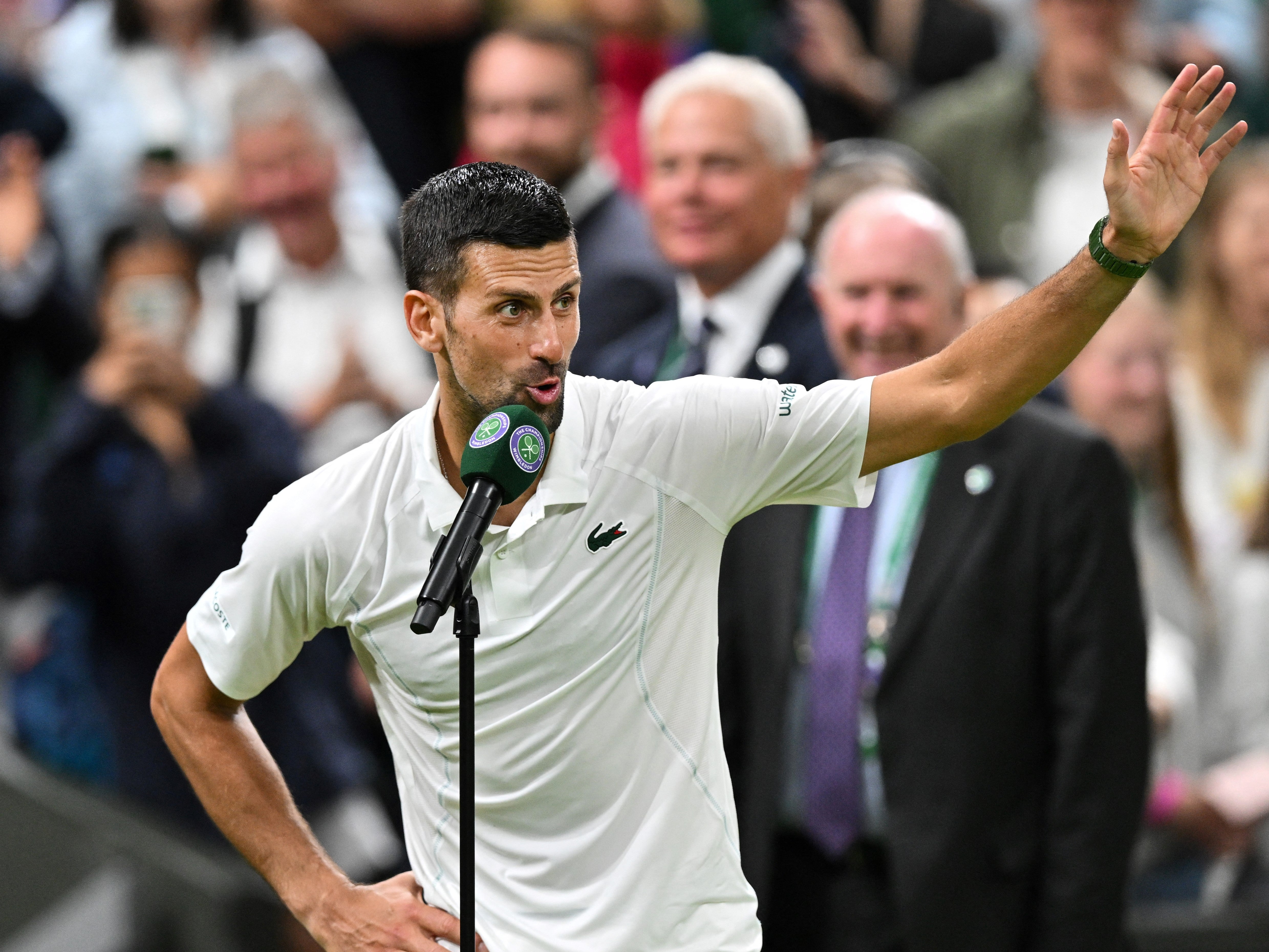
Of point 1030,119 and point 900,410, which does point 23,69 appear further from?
point 900,410

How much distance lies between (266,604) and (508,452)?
1.90 feet

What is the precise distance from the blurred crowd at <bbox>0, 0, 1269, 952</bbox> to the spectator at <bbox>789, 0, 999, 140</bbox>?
0.05ft

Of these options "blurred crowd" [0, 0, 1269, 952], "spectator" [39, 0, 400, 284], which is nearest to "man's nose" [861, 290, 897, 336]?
"blurred crowd" [0, 0, 1269, 952]

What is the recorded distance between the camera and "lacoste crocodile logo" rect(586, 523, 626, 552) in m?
2.68

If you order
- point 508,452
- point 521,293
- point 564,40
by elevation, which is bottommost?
point 508,452

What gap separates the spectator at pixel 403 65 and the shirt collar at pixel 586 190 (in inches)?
56.8

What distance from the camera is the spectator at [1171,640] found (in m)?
5.01

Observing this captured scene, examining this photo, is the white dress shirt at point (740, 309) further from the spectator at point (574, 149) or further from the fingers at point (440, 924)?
the fingers at point (440, 924)

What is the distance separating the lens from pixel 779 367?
4.00 meters

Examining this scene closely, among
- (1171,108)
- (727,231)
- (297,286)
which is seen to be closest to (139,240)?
(297,286)

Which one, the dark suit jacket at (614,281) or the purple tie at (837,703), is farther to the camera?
the dark suit jacket at (614,281)

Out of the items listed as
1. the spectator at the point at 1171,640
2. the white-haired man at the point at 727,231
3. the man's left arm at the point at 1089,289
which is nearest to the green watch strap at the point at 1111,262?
the man's left arm at the point at 1089,289

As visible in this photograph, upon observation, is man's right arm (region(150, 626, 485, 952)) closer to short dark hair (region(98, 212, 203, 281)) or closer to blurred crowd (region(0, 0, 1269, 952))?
blurred crowd (region(0, 0, 1269, 952))

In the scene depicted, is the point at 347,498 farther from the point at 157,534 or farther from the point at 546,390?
the point at 157,534
